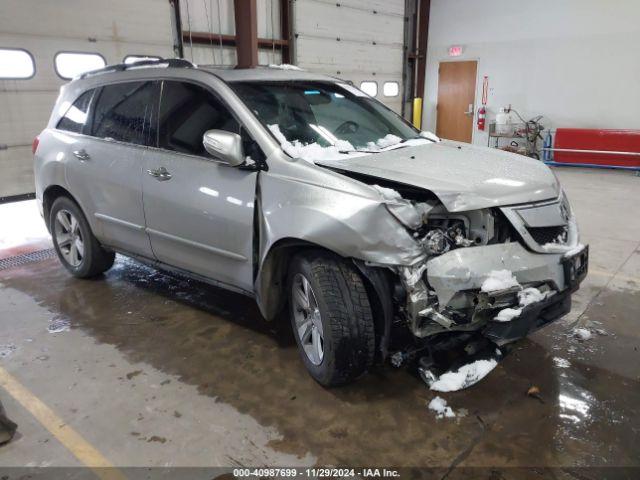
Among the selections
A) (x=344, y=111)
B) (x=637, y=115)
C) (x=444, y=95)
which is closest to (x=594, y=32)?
(x=637, y=115)

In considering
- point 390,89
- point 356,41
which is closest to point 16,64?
point 356,41

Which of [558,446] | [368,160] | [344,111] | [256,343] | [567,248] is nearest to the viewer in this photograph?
[558,446]

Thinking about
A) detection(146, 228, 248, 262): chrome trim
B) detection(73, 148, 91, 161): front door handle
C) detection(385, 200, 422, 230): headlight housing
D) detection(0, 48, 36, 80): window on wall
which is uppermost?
detection(0, 48, 36, 80): window on wall

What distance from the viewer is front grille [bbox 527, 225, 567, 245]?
2.48 metres

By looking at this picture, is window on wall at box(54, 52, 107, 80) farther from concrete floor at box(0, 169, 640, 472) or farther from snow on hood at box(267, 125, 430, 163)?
snow on hood at box(267, 125, 430, 163)

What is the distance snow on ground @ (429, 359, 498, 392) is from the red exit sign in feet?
36.9

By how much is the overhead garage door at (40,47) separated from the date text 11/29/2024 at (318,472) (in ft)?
18.1

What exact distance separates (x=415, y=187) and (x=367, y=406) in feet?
3.76

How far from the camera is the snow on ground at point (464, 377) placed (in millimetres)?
2627

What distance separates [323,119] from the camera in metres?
3.21

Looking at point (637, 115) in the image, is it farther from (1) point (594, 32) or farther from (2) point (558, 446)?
(2) point (558, 446)

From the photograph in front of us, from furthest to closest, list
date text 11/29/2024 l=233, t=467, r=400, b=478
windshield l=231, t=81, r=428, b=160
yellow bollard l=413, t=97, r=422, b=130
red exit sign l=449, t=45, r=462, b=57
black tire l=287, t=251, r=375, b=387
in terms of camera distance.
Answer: yellow bollard l=413, t=97, r=422, b=130 < red exit sign l=449, t=45, r=462, b=57 < windshield l=231, t=81, r=428, b=160 < black tire l=287, t=251, r=375, b=387 < date text 11/29/2024 l=233, t=467, r=400, b=478

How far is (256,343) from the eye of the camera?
323cm

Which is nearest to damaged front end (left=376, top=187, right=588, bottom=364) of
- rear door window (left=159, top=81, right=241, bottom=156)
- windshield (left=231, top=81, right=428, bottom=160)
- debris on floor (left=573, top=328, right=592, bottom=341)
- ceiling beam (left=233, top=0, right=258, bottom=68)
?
windshield (left=231, top=81, right=428, bottom=160)
